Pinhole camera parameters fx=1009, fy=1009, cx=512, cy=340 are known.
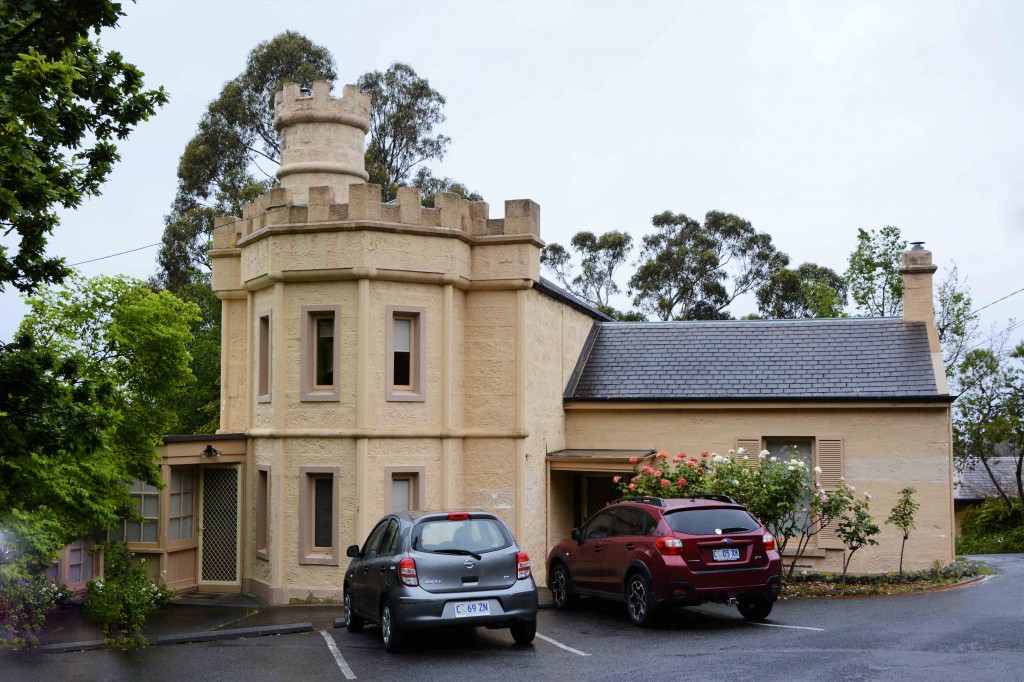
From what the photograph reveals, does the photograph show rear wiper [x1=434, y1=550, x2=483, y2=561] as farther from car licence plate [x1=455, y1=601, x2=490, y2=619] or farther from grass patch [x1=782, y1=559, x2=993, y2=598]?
grass patch [x1=782, y1=559, x2=993, y2=598]

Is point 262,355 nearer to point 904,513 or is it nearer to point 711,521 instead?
point 711,521

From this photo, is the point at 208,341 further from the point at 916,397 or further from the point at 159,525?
the point at 916,397

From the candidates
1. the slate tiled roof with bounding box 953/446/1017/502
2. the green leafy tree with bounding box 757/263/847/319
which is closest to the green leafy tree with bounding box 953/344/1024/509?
the slate tiled roof with bounding box 953/446/1017/502

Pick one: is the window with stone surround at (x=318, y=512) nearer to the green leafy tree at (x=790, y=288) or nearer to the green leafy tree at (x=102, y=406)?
the green leafy tree at (x=102, y=406)

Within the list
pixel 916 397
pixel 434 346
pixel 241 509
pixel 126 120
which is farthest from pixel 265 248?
pixel 916 397

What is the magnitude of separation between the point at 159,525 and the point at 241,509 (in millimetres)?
1377

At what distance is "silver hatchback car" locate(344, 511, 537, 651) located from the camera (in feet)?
35.6

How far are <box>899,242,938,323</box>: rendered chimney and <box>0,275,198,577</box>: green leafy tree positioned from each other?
546 inches

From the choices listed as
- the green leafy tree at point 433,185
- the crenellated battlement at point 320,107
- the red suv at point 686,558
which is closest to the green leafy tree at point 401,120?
the green leafy tree at point 433,185

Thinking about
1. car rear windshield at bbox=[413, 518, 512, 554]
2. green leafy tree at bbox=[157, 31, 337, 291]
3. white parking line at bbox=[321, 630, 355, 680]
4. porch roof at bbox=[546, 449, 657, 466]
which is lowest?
white parking line at bbox=[321, 630, 355, 680]

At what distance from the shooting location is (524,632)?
38.0 ft

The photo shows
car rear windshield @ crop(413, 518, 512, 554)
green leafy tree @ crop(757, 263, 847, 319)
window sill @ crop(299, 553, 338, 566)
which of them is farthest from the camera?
green leafy tree @ crop(757, 263, 847, 319)

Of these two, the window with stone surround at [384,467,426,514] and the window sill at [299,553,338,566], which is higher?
the window with stone surround at [384,467,426,514]

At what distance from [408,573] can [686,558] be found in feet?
11.5
